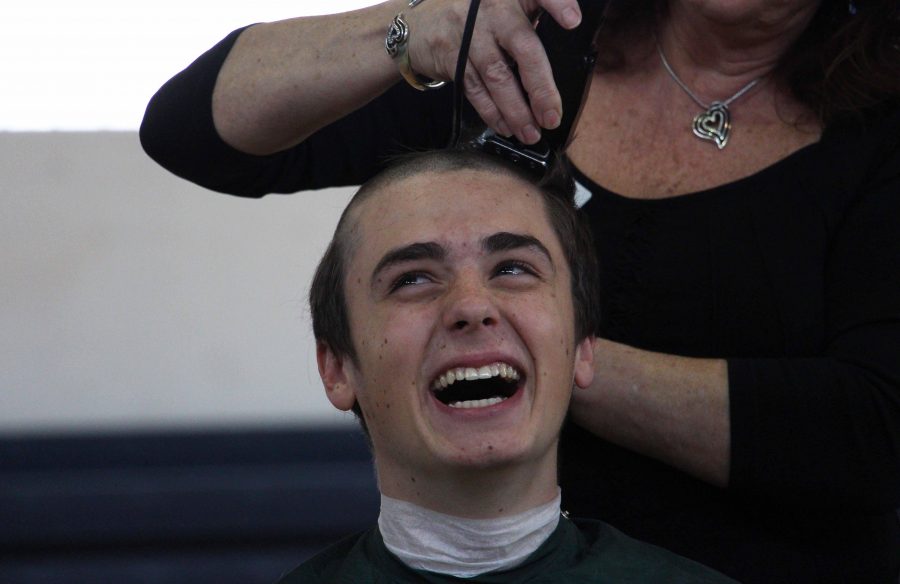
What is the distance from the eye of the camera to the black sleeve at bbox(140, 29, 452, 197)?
1682 mm

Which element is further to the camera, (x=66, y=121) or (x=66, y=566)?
(x=66, y=566)

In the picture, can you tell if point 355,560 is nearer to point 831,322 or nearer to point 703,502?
point 703,502

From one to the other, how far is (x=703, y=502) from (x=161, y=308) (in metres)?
1.88

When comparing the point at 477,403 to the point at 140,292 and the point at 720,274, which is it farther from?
the point at 140,292

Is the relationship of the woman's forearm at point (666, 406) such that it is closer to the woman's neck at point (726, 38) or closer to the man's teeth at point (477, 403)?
the man's teeth at point (477, 403)

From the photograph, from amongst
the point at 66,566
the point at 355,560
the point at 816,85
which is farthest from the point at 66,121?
the point at 816,85

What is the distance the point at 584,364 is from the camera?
153 cm

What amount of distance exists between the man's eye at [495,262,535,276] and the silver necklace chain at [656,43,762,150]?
34 cm

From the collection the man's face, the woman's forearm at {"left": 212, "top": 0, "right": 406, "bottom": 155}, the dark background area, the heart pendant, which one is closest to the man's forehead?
the man's face

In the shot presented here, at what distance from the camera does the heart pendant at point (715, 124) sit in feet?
5.41

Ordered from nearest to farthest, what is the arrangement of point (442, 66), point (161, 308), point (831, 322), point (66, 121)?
point (442, 66)
point (831, 322)
point (66, 121)
point (161, 308)

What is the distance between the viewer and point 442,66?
1407 mm

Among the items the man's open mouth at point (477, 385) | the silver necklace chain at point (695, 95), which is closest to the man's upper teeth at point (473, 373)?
the man's open mouth at point (477, 385)

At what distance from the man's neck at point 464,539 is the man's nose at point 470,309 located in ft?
0.80
